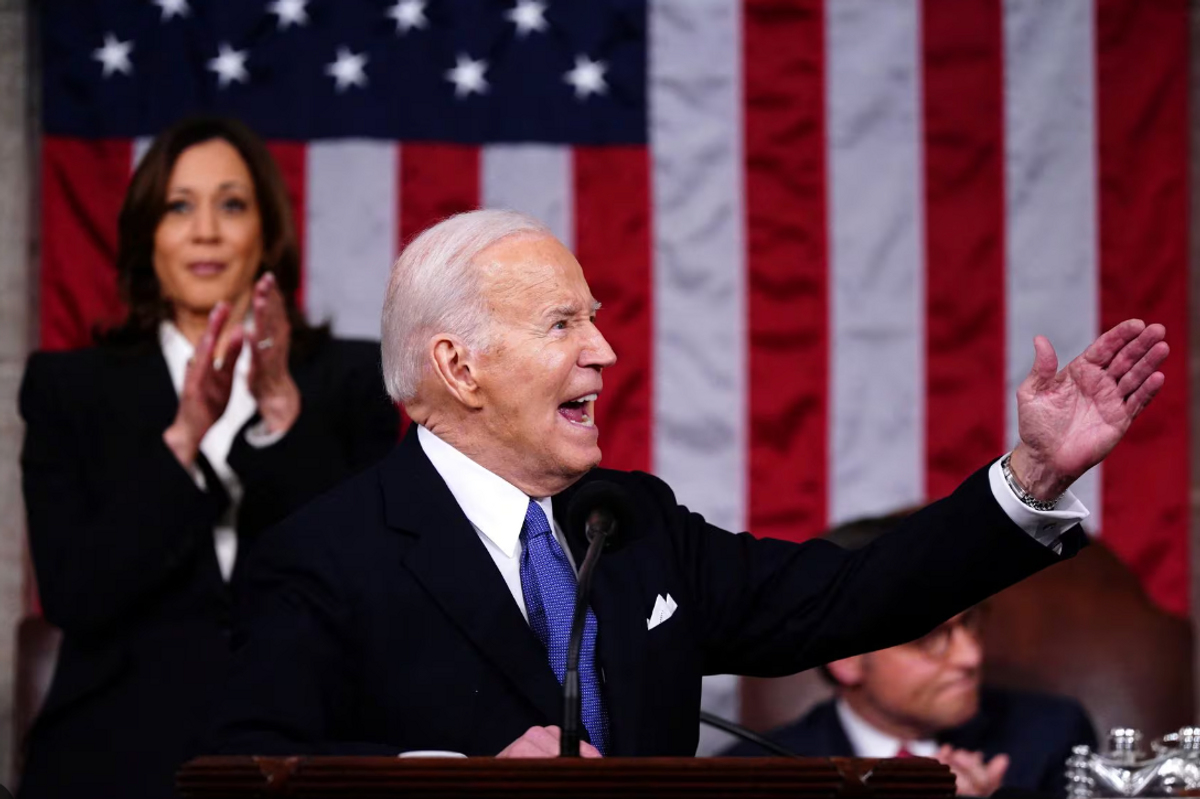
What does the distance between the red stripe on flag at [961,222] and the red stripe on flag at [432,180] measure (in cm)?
126

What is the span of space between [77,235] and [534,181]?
48.0 inches

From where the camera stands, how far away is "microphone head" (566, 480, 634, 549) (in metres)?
1.90

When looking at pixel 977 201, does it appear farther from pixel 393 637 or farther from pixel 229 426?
pixel 393 637

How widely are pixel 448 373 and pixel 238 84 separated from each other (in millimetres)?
2406

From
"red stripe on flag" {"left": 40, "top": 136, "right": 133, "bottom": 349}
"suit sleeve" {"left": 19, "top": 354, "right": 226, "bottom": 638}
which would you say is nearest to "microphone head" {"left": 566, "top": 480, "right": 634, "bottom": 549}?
"suit sleeve" {"left": 19, "top": 354, "right": 226, "bottom": 638}

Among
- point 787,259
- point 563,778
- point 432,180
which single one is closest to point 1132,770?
point 563,778

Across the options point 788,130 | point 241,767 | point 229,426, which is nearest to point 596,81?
point 788,130

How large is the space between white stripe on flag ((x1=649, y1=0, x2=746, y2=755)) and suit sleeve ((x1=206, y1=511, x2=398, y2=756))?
7.80ft

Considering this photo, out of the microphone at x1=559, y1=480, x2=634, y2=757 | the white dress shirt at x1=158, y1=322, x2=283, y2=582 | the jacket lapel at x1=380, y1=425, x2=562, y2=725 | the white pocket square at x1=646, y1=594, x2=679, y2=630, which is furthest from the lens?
A: the white dress shirt at x1=158, y1=322, x2=283, y2=582

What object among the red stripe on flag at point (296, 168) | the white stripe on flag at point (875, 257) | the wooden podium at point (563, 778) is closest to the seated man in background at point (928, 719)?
the white stripe on flag at point (875, 257)

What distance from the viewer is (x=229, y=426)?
3211mm

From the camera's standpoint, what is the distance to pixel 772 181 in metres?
4.46

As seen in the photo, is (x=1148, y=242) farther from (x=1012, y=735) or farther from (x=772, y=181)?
(x=1012, y=735)

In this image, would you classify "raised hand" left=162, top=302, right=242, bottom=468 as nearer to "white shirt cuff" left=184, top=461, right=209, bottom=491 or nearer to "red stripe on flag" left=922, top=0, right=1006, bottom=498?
"white shirt cuff" left=184, top=461, right=209, bottom=491
